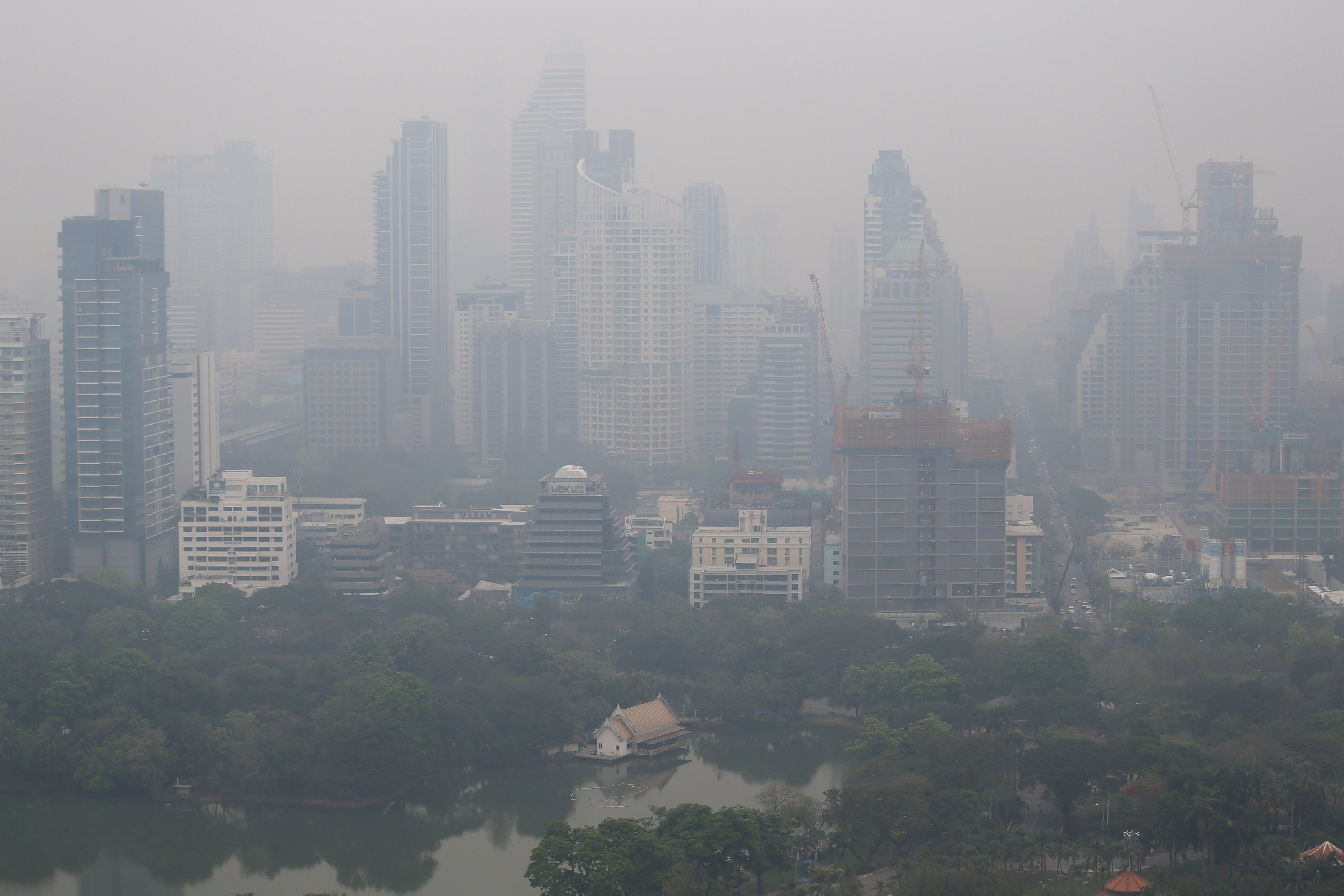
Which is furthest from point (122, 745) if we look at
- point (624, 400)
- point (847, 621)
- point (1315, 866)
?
point (624, 400)

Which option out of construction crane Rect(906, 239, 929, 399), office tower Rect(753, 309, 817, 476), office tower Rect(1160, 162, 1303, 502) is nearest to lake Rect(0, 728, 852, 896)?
construction crane Rect(906, 239, 929, 399)

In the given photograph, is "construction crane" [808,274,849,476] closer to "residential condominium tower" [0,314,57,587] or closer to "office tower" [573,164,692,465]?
"office tower" [573,164,692,465]

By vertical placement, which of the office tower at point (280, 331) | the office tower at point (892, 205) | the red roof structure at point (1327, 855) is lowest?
the red roof structure at point (1327, 855)

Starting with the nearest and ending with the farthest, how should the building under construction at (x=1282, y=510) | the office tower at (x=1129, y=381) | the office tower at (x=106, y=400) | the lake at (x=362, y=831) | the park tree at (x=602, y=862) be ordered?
the park tree at (x=602, y=862) → the lake at (x=362, y=831) → the office tower at (x=106, y=400) → the building under construction at (x=1282, y=510) → the office tower at (x=1129, y=381)

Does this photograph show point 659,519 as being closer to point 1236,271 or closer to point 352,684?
point 352,684

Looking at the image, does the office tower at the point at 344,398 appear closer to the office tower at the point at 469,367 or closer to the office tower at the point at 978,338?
the office tower at the point at 469,367

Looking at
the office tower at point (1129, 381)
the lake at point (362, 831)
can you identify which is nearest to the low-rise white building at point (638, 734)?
the lake at point (362, 831)

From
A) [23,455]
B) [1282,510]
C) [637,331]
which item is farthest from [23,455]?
[1282,510]
